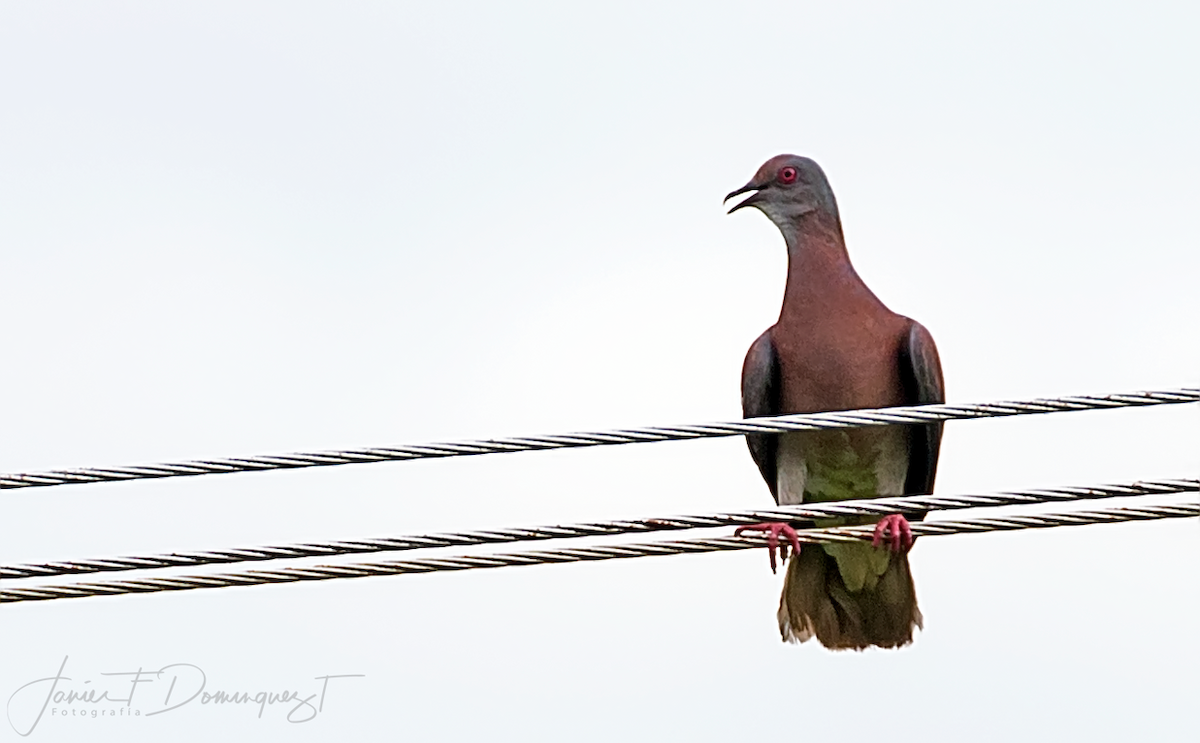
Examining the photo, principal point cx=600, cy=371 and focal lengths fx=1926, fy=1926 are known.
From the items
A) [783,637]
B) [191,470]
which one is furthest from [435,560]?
[783,637]

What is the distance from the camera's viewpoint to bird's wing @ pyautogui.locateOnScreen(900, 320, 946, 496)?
7383 millimetres

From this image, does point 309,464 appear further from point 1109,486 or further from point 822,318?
point 822,318

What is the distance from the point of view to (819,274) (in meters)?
7.71

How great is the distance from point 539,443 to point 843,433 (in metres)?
3.17

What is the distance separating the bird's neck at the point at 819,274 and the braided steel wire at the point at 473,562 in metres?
2.98

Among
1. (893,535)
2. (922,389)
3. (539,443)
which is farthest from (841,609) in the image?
(539,443)

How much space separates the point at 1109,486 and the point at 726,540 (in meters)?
0.93

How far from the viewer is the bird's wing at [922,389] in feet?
24.2

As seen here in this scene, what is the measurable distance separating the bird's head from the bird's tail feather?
144 centimetres

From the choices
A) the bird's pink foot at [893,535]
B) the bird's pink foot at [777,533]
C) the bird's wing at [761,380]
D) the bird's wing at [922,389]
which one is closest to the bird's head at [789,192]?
the bird's wing at [761,380]

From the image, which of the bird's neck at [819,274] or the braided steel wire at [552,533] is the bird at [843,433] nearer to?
the bird's neck at [819,274]

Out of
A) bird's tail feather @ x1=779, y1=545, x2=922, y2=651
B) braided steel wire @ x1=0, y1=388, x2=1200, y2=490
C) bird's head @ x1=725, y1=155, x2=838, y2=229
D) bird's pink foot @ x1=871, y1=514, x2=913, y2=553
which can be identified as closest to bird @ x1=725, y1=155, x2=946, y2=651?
bird's tail feather @ x1=779, y1=545, x2=922, y2=651

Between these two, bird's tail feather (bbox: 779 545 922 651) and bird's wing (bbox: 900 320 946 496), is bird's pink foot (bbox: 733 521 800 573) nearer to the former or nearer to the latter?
bird's tail feather (bbox: 779 545 922 651)

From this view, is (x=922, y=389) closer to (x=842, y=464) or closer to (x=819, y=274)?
(x=842, y=464)
